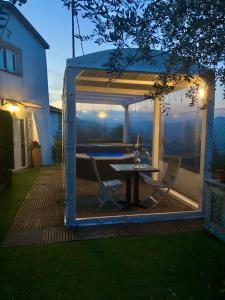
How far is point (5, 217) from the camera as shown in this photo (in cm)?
545

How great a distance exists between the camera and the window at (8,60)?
10.8m

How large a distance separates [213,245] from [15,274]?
9.74ft

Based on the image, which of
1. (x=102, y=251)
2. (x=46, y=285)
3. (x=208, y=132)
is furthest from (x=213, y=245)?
(x=46, y=285)

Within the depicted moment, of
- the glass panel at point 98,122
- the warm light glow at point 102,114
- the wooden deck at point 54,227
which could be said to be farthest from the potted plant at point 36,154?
the wooden deck at point 54,227

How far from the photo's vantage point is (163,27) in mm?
2535

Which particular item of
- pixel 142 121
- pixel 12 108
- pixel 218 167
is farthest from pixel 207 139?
pixel 12 108

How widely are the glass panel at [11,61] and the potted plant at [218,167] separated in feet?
30.9

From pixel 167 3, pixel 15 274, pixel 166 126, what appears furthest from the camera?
pixel 166 126

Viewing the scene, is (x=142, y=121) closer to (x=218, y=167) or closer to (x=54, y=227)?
(x=218, y=167)

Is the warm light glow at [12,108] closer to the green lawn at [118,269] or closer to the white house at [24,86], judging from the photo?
the white house at [24,86]

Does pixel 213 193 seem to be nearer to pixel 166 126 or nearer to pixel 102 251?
pixel 102 251

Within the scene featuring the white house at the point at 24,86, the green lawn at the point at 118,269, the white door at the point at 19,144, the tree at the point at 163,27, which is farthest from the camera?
the white door at the point at 19,144

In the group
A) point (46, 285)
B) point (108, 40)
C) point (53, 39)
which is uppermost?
point (53, 39)

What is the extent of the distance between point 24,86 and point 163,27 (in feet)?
34.8
